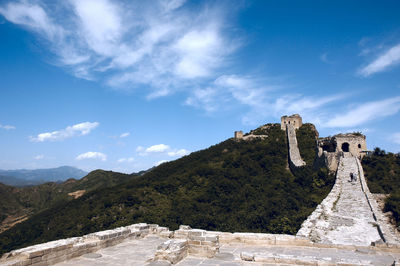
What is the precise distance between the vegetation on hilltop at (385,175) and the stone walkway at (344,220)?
1.16m

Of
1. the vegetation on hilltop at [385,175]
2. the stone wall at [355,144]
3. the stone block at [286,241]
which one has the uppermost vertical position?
the stone wall at [355,144]

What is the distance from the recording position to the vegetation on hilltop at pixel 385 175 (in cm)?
1459

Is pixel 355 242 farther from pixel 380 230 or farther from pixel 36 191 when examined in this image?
pixel 36 191

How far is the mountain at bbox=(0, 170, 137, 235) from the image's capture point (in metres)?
48.0

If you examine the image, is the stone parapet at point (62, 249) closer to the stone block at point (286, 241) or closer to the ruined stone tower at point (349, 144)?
the stone block at point (286, 241)

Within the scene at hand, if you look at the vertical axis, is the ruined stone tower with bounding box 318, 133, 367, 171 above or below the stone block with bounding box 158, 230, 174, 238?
above

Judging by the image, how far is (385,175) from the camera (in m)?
21.4

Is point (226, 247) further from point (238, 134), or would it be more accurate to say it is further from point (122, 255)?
point (238, 134)

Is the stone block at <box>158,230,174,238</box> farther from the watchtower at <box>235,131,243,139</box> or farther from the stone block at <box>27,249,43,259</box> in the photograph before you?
the watchtower at <box>235,131,243,139</box>

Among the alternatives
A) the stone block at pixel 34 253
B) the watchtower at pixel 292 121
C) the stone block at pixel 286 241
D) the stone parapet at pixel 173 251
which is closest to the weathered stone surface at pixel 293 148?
the watchtower at pixel 292 121

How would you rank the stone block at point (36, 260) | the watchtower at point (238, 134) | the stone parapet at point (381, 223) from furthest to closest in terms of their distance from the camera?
the watchtower at point (238, 134)
the stone parapet at point (381, 223)
the stone block at point (36, 260)

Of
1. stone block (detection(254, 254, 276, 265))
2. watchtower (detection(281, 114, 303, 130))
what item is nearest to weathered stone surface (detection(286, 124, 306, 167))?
watchtower (detection(281, 114, 303, 130))

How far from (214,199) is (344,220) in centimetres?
1537

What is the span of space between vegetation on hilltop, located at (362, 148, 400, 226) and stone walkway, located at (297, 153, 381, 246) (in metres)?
1.16
